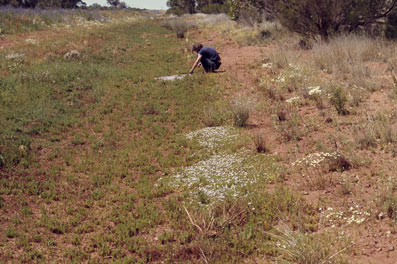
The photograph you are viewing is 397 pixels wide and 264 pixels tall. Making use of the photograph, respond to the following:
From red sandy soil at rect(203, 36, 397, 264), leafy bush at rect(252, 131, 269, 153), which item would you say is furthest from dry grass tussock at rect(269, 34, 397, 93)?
leafy bush at rect(252, 131, 269, 153)

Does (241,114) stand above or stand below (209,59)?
below

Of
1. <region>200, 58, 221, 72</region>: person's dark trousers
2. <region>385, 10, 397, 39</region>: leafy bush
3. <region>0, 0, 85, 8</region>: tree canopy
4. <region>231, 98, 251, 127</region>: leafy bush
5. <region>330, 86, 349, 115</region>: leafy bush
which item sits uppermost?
<region>0, 0, 85, 8</region>: tree canopy

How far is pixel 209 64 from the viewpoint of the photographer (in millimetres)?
13219

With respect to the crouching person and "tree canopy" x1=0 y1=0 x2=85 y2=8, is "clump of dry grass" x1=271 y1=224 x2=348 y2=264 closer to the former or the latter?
the crouching person

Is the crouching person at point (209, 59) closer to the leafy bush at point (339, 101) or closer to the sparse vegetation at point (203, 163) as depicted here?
the sparse vegetation at point (203, 163)

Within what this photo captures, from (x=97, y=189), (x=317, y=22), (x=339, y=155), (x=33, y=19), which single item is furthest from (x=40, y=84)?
(x=33, y=19)

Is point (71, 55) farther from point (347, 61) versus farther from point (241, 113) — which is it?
point (347, 61)

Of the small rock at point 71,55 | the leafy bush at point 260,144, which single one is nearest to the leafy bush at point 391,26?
the leafy bush at point 260,144

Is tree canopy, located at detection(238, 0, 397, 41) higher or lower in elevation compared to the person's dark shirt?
higher

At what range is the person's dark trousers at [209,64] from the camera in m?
13.2

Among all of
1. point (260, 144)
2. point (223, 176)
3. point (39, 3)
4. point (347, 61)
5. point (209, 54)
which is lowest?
point (223, 176)

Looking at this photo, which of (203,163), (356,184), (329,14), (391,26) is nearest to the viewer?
(356,184)

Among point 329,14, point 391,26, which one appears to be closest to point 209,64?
point 329,14

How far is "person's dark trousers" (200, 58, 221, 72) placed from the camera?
519 inches
